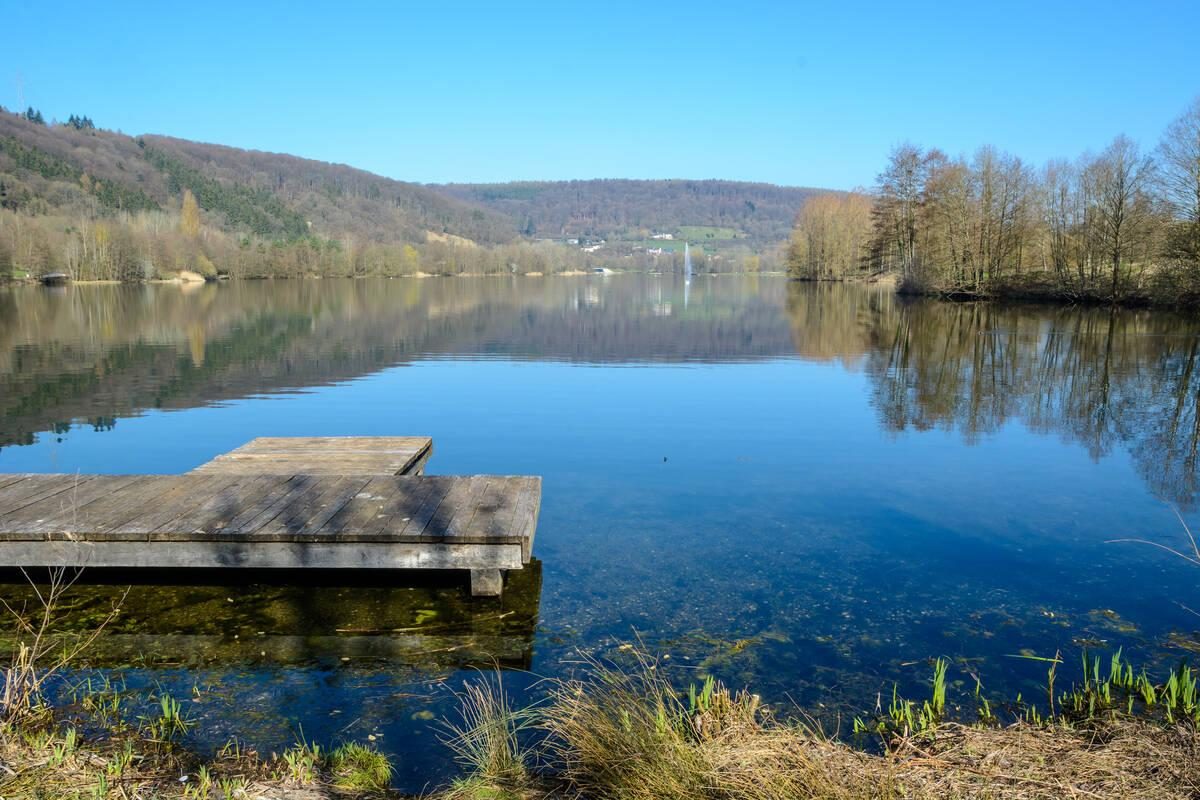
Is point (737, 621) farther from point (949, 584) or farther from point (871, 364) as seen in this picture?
point (871, 364)

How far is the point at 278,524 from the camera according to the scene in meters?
6.32

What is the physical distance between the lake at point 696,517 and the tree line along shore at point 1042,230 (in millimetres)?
18664

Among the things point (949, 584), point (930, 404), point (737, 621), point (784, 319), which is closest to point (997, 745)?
point (737, 621)

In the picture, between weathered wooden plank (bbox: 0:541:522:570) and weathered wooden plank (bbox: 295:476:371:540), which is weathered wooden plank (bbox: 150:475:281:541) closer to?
weathered wooden plank (bbox: 0:541:522:570)

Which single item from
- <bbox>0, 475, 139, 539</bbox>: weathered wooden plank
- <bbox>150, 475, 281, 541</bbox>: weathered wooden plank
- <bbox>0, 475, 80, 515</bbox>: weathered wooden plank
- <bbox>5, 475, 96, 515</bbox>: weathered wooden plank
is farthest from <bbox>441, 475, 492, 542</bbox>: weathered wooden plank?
<bbox>0, 475, 80, 515</bbox>: weathered wooden plank

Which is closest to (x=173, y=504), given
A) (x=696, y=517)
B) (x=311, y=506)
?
(x=311, y=506)

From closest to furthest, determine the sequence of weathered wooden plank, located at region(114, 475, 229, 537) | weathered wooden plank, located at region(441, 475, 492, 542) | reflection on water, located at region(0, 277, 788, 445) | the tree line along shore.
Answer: weathered wooden plank, located at region(441, 475, 492, 542) < weathered wooden plank, located at region(114, 475, 229, 537) < reflection on water, located at region(0, 277, 788, 445) < the tree line along shore

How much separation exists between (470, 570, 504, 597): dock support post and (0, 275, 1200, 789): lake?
16 cm

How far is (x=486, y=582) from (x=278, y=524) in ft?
5.58

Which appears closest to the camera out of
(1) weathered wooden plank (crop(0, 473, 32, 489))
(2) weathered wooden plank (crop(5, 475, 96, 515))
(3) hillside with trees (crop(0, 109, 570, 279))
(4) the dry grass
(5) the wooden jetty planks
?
(4) the dry grass

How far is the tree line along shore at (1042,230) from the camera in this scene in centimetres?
3725

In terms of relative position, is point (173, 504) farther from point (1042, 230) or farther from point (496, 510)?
point (1042, 230)

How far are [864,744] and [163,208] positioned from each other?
18323 cm

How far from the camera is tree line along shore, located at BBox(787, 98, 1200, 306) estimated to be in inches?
1467
